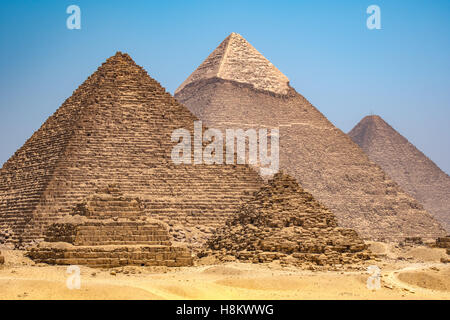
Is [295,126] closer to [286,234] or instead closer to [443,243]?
[443,243]

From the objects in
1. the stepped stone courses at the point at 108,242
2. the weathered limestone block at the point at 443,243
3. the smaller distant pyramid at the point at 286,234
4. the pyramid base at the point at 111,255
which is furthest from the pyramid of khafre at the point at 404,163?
the pyramid base at the point at 111,255

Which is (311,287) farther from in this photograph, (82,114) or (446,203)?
(446,203)

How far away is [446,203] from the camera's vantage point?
113750mm

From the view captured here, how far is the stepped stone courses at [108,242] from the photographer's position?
30.7 meters

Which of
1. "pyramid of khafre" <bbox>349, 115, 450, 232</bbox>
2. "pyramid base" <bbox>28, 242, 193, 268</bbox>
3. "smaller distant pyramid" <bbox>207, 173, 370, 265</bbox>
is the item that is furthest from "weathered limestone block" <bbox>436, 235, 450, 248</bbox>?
"pyramid of khafre" <bbox>349, 115, 450, 232</bbox>

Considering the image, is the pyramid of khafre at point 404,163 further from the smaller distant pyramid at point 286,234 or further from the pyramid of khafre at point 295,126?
the smaller distant pyramid at point 286,234

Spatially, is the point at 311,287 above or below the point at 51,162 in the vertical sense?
below

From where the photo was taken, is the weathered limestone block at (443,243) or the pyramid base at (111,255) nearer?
the pyramid base at (111,255)

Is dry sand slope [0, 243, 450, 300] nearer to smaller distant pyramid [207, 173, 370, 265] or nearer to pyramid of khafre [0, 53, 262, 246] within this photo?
smaller distant pyramid [207, 173, 370, 265]

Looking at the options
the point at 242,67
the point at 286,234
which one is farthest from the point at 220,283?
the point at 242,67

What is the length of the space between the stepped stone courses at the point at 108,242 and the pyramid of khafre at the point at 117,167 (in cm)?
1056

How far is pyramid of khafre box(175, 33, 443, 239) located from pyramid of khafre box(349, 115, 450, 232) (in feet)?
82.3
